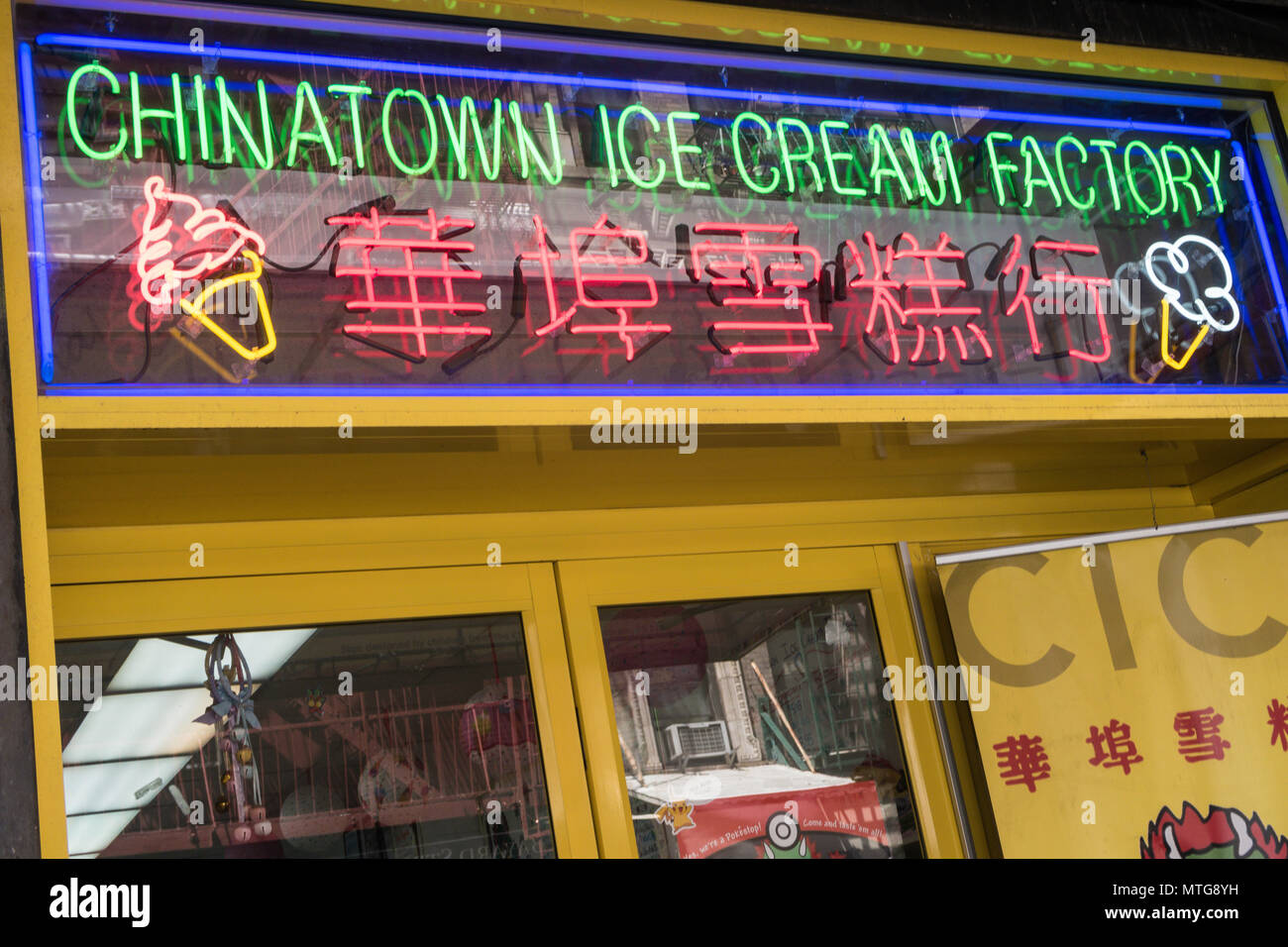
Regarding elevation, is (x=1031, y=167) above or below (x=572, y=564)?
above

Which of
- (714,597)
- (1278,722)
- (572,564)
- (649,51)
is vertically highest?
(649,51)

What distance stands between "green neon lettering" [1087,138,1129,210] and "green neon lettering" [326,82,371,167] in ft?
6.07

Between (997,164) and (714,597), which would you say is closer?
(714,597)

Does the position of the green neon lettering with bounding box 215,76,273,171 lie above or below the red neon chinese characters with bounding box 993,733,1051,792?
above

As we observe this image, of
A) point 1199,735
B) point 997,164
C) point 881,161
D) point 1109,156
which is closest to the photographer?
point 1199,735

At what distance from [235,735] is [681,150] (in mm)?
1608

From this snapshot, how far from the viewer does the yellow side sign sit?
2725 mm

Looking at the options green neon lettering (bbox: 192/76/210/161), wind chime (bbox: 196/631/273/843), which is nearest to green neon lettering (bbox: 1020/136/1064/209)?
green neon lettering (bbox: 192/76/210/161)

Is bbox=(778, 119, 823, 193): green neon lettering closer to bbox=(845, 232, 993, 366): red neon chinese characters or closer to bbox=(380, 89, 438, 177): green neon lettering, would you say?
bbox=(845, 232, 993, 366): red neon chinese characters

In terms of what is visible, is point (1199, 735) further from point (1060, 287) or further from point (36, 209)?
point (36, 209)

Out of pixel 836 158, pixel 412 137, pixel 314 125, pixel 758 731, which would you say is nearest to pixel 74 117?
pixel 314 125

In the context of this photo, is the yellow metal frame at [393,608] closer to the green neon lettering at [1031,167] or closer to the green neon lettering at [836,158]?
the green neon lettering at [836,158]

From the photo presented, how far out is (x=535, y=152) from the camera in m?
2.64

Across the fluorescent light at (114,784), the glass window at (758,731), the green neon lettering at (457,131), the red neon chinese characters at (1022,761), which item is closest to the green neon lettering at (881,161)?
the green neon lettering at (457,131)
